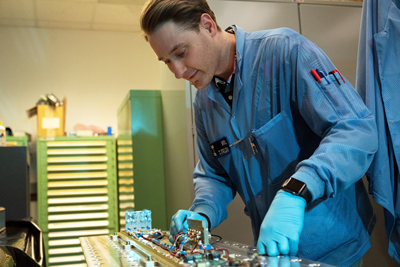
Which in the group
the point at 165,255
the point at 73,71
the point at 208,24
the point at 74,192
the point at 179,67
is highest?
the point at 73,71

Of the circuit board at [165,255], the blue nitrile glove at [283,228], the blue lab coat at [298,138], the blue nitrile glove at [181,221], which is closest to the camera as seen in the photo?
the circuit board at [165,255]

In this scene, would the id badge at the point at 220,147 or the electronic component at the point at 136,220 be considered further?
the electronic component at the point at 136,220

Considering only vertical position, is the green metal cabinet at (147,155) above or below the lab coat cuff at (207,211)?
above

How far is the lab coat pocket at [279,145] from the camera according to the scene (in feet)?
3.76

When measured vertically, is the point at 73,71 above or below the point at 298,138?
above

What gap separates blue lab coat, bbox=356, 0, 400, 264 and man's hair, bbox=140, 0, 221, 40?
673 mm

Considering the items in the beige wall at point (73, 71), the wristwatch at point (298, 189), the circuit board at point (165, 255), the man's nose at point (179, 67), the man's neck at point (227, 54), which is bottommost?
the circuit board at point (165, 255)

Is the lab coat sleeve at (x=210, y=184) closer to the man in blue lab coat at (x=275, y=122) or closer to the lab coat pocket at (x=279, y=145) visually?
the man in blue lab coat at (x=275, y=122)

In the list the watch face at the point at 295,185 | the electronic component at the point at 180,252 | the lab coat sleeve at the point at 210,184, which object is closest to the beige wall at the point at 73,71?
the lab coat sleeve at the point at 210,184

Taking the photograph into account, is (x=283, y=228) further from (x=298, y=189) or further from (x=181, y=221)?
(x=181, y=221)

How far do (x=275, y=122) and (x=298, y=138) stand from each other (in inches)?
3.7

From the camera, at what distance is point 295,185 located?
2.89ft

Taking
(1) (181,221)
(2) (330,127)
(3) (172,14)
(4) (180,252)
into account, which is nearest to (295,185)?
(2) (330,127)

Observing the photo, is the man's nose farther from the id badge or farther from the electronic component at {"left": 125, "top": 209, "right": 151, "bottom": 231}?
the electronic component at {"left": 125, "top": 209, "right": 151, "bottom": 231}
